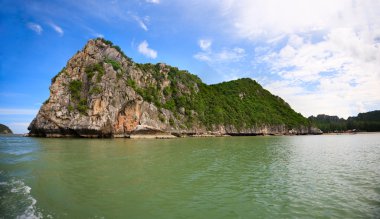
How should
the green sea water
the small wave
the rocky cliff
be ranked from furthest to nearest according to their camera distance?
the rocky cliff → the green sea water → the small wave

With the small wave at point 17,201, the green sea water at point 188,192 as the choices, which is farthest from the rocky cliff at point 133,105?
the small wave at point 17,201

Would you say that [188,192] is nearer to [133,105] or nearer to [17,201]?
[17,201]

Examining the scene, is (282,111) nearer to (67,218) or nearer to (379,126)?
(379,126)

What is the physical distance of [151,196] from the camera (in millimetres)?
10742

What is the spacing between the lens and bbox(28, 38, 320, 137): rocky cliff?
65.4 meters

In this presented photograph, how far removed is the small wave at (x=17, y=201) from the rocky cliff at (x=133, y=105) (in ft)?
178

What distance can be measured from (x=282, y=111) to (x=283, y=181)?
13378 cm

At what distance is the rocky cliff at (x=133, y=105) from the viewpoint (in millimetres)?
65438

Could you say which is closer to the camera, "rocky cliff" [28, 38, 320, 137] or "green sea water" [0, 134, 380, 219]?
"green sea water" [0, 134, 380, 219]

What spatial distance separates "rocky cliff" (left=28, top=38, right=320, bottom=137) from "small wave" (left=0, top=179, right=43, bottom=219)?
54.2 meters

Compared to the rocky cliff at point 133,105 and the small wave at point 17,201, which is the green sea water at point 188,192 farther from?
the rocky cliff at point 133,105

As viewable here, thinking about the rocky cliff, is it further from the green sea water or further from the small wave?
the small wave

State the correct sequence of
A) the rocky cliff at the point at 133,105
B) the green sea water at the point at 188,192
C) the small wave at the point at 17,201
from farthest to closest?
the rocky cliff at the point at 133,105 < the green sea water at the point at 188,192 < the small wave at the point at 17,201

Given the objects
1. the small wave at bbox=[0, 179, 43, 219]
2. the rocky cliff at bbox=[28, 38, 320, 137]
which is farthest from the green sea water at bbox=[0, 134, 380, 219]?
the rocky cliff at bbox=[28, 38, 320, 137]
